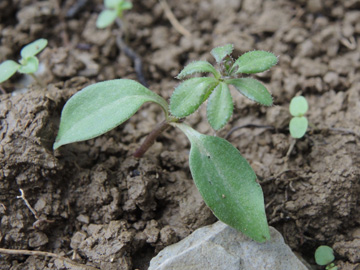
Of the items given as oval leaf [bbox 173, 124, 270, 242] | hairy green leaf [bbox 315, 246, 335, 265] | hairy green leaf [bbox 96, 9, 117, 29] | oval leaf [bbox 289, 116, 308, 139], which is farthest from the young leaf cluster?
hairy green leaf [bbox 96, 9, 117, 29]

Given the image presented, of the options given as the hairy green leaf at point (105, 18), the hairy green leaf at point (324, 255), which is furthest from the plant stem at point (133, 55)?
the hairy green leaf at point (324, 255)

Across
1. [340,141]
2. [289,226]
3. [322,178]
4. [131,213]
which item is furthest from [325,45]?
[131,213]

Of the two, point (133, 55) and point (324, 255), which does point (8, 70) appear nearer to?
point (133, 55)

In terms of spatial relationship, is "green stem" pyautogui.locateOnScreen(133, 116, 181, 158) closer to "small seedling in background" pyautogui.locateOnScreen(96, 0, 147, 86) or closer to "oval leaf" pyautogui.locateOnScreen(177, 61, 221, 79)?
"oval leaf" pyautogui.locateOnScreen(177, 61, 221, 79)

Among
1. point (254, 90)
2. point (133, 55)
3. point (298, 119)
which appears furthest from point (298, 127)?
point (133, 55)

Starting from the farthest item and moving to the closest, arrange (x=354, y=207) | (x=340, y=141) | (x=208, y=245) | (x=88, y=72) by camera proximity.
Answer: (x=88, y=72) < (x=340, y=141) < (x=354, y=207) < (x=208, y=245)

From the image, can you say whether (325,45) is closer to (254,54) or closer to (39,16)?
(254,54)
